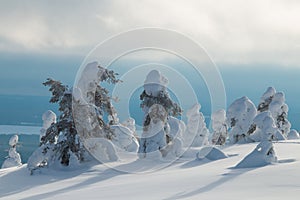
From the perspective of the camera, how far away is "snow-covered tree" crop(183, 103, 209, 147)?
35.5m

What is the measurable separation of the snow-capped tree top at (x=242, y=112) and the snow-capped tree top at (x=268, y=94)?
5.59 metres

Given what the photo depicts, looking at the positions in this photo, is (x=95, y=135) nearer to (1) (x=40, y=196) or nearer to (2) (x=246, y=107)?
(1) (x=40, y=196)

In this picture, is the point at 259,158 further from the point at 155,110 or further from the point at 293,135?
the point at 293,135

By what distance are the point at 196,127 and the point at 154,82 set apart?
13861 millimetres

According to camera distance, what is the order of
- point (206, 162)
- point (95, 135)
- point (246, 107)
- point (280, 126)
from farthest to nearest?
point (280, 126) < point (246, 107) < point (95, 135) < point (206, 162)

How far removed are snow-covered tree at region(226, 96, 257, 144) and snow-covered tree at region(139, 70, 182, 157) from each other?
35.8 ft

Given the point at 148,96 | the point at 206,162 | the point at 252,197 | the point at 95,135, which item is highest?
the point at 148,96

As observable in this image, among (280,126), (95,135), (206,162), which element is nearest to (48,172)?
(95,135)

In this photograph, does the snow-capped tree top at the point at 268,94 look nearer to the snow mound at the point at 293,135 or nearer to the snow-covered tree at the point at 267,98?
the snow-covered tree at the point at 267,98

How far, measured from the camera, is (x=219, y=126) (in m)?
37.8

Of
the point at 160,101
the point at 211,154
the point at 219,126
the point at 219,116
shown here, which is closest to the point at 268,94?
the point at 219,116

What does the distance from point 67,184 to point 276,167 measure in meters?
8.14

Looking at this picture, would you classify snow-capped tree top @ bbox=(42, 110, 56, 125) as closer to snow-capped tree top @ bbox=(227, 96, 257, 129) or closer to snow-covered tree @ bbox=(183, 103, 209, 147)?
snow-covered tree @ bbox=(183, 103, 209, 147)

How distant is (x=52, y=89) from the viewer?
21.9 metres
